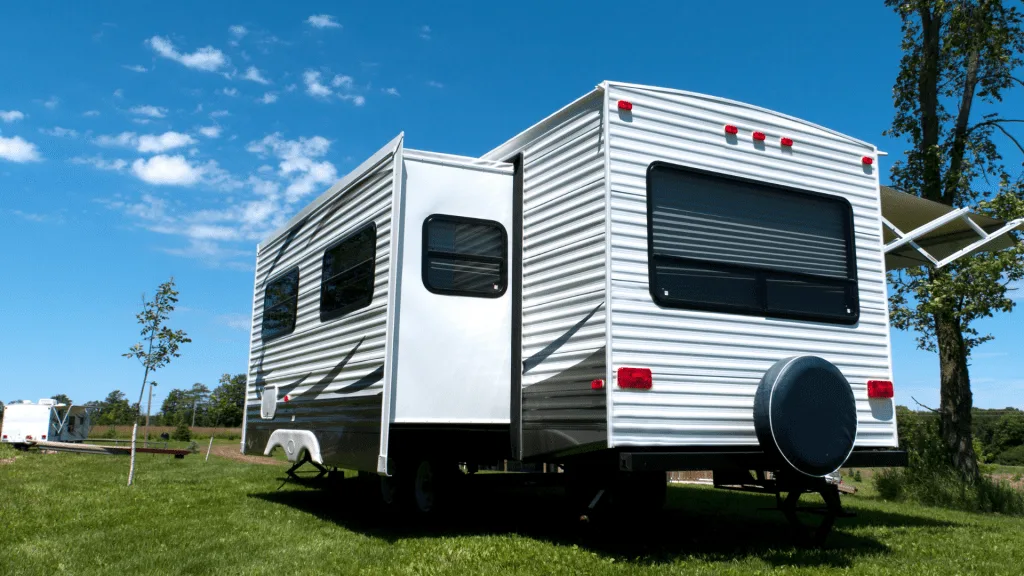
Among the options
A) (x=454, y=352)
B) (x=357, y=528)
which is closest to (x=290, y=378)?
(x=357, y=528)

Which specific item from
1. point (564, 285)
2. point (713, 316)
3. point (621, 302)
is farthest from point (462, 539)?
point (713, 316)

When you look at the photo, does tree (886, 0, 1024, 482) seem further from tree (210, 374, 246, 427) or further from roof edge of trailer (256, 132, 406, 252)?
tree (210, 374, 246, 427)

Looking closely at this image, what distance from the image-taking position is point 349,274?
7668mm

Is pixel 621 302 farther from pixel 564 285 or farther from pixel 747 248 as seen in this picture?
pixel 747 248

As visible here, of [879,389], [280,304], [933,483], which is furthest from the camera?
[933,483]

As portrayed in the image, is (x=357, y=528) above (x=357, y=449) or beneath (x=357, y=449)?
beneath

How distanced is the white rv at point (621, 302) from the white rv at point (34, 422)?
21741mm

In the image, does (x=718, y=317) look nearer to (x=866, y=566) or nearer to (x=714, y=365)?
(x=714, y=365)

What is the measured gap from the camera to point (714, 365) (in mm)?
6047

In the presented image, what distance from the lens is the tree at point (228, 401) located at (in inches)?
1480

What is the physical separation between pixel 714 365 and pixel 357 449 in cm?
309

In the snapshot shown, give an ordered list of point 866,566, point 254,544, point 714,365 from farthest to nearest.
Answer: point 254,544
point 714,365
point 866,566

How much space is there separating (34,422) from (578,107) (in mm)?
24989

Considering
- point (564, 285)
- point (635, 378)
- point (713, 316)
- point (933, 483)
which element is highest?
point (564, 285)
